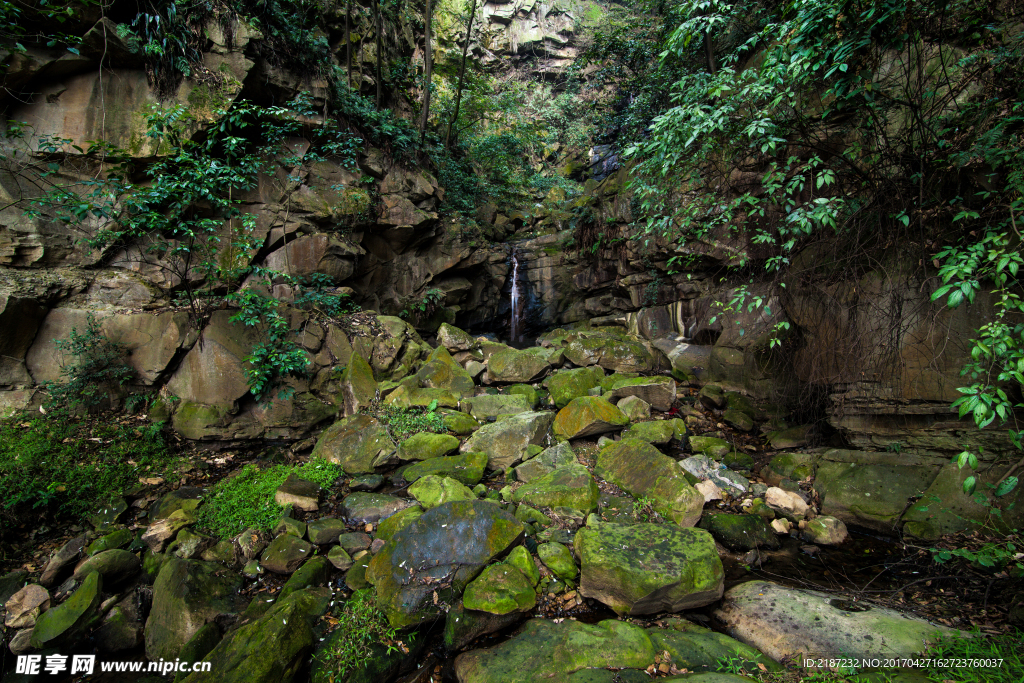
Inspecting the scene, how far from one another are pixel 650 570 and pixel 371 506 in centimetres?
288

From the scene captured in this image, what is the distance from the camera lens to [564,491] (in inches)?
164

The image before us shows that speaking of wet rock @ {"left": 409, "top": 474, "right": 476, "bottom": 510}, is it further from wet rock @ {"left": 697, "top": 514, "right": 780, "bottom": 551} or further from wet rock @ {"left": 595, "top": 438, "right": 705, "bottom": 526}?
wet rock @ {"left": 697, "top": 514, "right": 780, "bottom": 551}

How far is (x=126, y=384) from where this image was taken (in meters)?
5.52

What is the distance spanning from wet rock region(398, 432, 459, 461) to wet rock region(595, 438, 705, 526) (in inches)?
76.5

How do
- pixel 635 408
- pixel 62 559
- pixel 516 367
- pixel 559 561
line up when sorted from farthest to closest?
pixel 516 367, pixel 635 408, pixel 62 559, pixel 559 561

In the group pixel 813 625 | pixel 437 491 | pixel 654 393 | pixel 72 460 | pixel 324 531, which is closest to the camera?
pixel 813 625

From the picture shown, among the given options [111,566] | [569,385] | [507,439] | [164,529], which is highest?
[569,385]

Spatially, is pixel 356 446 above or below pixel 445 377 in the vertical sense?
below

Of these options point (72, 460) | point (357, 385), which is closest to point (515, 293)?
point (357, 385)

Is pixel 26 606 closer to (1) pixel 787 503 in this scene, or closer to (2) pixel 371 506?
(2) pixel 371 506

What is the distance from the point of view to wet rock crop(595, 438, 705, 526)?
4012 mm

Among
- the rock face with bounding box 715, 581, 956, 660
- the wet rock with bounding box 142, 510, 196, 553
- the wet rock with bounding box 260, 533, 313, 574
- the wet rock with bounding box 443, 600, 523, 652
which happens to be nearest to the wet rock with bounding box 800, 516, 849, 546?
the rock face with bounding box 715, 581, 956, 660

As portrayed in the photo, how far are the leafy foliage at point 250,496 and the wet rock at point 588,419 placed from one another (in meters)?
3.03

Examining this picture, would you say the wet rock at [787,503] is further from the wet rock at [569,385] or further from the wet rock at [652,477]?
the wet rock at [569,385]
